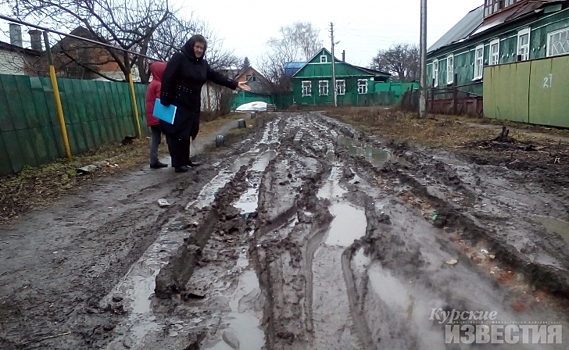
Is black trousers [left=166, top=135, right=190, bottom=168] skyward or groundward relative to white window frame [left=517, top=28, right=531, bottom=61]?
groundward

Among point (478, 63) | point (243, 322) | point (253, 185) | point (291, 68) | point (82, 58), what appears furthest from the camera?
point (291, 68)

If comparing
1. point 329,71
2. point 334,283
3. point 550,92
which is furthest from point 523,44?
point 329,71

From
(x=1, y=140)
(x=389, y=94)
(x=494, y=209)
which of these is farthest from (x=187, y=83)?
(x=389, y=94)

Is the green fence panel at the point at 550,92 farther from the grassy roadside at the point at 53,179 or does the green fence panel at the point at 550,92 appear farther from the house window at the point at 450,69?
the house window at the point at 450,69

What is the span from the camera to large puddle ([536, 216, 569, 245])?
340cm

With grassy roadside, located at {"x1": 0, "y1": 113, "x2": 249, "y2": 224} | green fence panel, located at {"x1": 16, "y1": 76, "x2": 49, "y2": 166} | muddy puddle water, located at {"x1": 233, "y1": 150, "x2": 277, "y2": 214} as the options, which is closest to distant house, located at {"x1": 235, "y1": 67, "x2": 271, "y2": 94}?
grassy roadside, located at {"x1": 0, "y1": 113, "x2": 249, "y2": 224}

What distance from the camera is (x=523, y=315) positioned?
7.63 feet

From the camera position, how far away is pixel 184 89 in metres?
6.37

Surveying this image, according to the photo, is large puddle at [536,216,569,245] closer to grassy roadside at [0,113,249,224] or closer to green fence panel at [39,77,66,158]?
grassy roadside at [0,113,249,224]

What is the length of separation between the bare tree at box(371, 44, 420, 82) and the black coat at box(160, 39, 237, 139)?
6760 centimetres

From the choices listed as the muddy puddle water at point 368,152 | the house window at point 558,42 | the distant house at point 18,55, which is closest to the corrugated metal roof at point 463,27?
the house window at point 558,42

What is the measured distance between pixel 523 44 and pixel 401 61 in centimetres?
5532

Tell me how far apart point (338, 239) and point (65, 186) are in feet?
14.0

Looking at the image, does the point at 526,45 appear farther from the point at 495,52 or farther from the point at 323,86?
the point at 323,86
